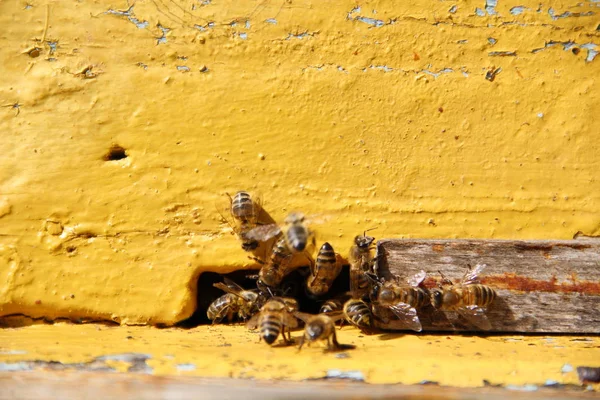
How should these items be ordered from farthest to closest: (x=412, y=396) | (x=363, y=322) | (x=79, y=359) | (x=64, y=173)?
(x=64, y=173) → (x=363, y=322) → (x=79, y=359) → (x=412, y=396)

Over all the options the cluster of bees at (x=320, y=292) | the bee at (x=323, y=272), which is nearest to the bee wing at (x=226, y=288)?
the cluster of bees at (x=320, y=292)

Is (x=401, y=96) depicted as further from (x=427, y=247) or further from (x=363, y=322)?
(x=363, y=322)

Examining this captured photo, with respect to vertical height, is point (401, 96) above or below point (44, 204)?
above

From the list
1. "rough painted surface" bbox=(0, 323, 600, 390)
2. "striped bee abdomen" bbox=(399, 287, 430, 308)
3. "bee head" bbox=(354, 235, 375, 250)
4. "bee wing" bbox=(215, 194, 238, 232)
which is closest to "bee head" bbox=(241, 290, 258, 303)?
"rough painted surface" bbox=(0, 323, 600, 390)

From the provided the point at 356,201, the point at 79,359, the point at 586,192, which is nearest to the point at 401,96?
the point at 356,201

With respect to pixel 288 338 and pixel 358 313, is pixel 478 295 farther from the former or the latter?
pixel 288 338

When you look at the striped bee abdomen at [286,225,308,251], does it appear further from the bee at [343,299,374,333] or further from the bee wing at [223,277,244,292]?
the bee wing at [223,277,244,292]

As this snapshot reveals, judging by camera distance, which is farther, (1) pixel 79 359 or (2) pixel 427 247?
(2) pixel 427 247
